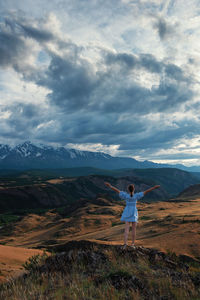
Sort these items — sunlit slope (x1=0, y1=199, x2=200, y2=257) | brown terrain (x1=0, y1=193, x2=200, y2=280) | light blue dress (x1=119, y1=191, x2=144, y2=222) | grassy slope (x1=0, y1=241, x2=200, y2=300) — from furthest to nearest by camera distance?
sunlit slope (x1=0, y1=199, x2=200, y2=257) < brown terrain (x1=0, y1=193, x2=200, y2=280) < light blue dress (x1=119, y1=191, x2=144, y2=222) < grassy slope (x1=0, y1=241, x2=200, y2=300)

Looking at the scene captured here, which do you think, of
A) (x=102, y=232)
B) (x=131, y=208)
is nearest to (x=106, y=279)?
(x=131, y=208)

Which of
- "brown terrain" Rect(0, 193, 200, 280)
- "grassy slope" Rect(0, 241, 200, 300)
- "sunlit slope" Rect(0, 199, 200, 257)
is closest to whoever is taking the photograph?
"grassy slope" Rect(0, 241, 200, 300)

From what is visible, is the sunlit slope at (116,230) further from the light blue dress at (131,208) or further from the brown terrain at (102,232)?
the light blue dress at (131,208)

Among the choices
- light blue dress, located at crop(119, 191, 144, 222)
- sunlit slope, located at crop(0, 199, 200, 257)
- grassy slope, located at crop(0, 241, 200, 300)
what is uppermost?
light blue dress, located at crop(119, 191, 144, 222)

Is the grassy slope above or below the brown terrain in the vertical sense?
above

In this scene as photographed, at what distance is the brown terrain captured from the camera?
12.9 metres

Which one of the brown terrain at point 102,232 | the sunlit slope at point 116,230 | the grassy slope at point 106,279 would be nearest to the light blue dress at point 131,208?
the grassy slope at point 106,279

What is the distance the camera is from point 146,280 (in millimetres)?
6566

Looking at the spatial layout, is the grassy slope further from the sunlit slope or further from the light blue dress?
the sunlit slope

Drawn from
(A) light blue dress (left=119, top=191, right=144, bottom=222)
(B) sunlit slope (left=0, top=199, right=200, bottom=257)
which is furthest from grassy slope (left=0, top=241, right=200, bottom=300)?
(B) sunlit slope (left=0, top=199, right=200, bottom=257)

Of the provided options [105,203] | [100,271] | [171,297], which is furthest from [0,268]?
[105,203]

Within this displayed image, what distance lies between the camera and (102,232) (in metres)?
28.8

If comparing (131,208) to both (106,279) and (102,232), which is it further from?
(102,232)

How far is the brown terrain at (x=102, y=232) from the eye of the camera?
42.4ft
